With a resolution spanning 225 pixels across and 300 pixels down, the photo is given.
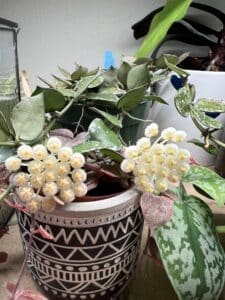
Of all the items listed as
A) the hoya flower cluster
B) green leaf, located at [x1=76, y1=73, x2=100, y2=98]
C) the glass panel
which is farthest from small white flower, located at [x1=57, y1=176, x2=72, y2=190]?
the glass panel

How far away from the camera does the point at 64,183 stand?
9.0 inches

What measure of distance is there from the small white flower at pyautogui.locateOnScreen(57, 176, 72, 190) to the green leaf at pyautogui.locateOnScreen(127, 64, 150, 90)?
15 cm

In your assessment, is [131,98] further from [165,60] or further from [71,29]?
[71,29]

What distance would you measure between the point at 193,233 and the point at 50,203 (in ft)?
0.40

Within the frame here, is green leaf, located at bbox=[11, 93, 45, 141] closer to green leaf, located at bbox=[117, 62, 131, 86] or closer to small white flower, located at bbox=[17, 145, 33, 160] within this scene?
small white flower, located at bbox=[17, 145, 33, 160]

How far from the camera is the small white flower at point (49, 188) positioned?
0.22 metres

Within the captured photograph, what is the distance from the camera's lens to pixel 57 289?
0.96 ft

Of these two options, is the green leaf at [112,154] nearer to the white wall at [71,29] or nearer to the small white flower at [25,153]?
the small white flower at [25,153]

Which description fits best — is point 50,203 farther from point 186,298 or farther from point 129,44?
point 129,44

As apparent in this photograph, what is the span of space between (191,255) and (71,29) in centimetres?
50

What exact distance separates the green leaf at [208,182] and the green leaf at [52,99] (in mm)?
134

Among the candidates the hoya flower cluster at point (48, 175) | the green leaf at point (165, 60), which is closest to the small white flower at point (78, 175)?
the hoya flower cluster at point (48, 175)

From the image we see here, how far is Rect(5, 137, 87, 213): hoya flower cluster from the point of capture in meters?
0.22

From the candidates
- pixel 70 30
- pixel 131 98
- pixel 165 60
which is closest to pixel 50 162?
pixel 131 98
